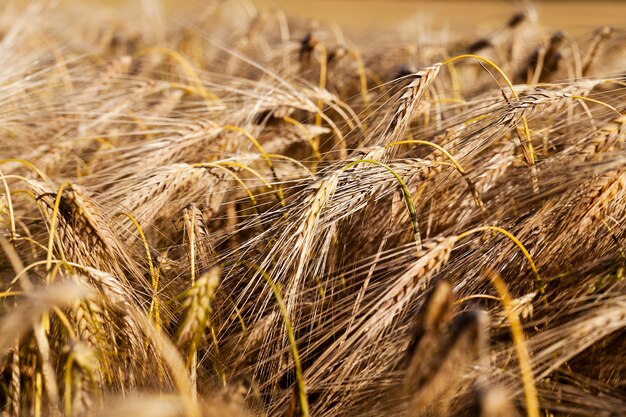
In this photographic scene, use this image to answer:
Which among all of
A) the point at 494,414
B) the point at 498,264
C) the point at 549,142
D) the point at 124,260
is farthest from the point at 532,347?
the point at 124,260

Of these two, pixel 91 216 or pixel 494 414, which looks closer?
pixel 494 414

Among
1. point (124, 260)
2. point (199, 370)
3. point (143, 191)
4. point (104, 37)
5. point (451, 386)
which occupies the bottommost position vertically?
point (199, 370)

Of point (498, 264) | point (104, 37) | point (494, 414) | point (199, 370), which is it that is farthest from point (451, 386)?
point (104, 37)

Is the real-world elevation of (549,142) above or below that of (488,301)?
above

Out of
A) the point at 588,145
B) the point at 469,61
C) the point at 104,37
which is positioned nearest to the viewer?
the point at 588,145

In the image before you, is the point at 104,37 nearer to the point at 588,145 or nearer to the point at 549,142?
the point at 549,142

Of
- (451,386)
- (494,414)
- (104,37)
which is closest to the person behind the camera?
(494,414)

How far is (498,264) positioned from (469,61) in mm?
1727

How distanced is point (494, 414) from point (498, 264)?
65 centimetres

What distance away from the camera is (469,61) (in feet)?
9.80

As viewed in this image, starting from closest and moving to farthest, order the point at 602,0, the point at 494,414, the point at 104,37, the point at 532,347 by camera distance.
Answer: the point at 494,414 → the point at 532,347 → the point at 104,37 → the point at 602,0

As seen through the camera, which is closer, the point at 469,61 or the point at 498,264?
the point at 498,264

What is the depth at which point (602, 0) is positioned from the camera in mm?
18297

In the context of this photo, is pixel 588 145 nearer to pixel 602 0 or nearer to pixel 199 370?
pixel 199 370
